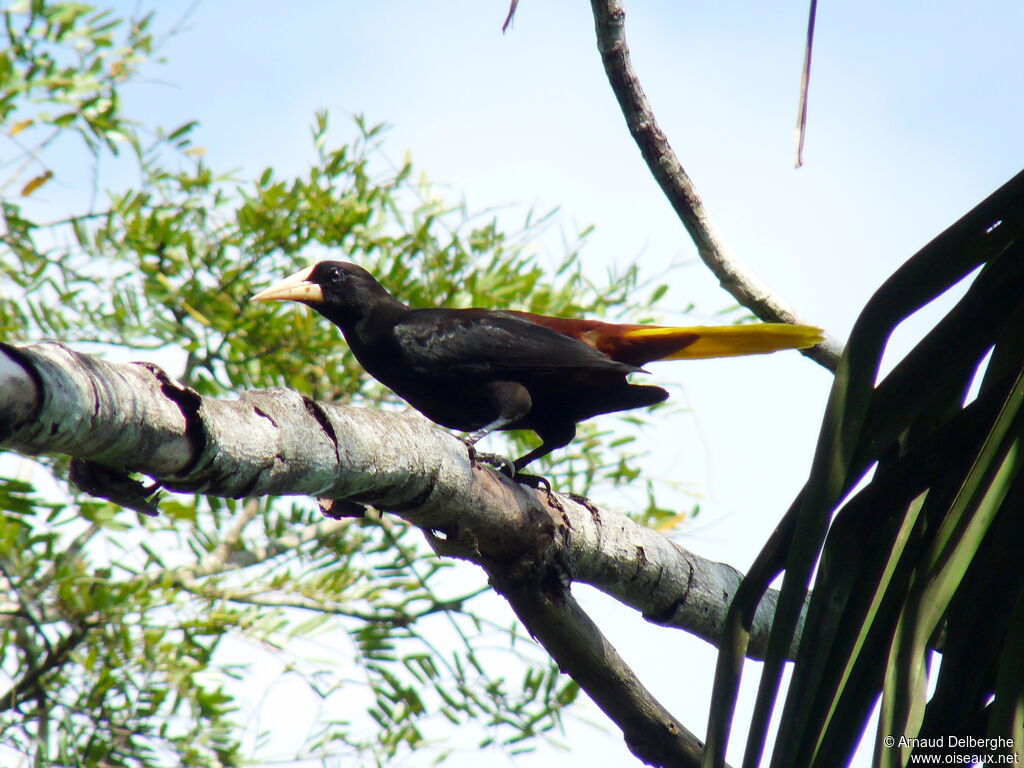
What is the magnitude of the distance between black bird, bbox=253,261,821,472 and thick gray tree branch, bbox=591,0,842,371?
0.95 m

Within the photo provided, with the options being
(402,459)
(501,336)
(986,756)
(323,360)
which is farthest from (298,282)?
(986,756)

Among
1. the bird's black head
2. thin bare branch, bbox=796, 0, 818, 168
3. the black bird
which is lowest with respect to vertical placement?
thin bare branch, bbox=796, 0, 818, 168

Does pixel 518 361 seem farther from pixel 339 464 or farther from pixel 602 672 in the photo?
pixel 339 464

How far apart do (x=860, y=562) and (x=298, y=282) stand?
3.06 m

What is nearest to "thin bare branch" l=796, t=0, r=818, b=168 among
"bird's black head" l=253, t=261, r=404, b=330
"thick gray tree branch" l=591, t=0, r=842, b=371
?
"thick gray tree branch" l=591, t=0, r=842, b=371

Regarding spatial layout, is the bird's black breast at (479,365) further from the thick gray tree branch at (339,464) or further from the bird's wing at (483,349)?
the thick gray tree branch at (339,464)

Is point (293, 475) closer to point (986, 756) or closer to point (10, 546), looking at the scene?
point (986, 756)

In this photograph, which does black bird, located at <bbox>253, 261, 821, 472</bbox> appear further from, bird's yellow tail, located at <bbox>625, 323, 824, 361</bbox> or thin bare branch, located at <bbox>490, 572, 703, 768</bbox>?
thin bare branch, located at <bbox>490, 572, 703, 768</bbox>

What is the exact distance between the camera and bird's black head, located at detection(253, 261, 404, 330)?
12.5 feet

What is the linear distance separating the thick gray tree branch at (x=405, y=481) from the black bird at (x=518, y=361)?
1.02 m

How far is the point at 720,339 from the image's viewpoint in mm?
3377

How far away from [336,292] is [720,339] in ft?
4.69

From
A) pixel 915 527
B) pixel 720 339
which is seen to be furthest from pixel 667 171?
pixel 720 339

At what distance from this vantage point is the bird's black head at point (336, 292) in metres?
3.82
